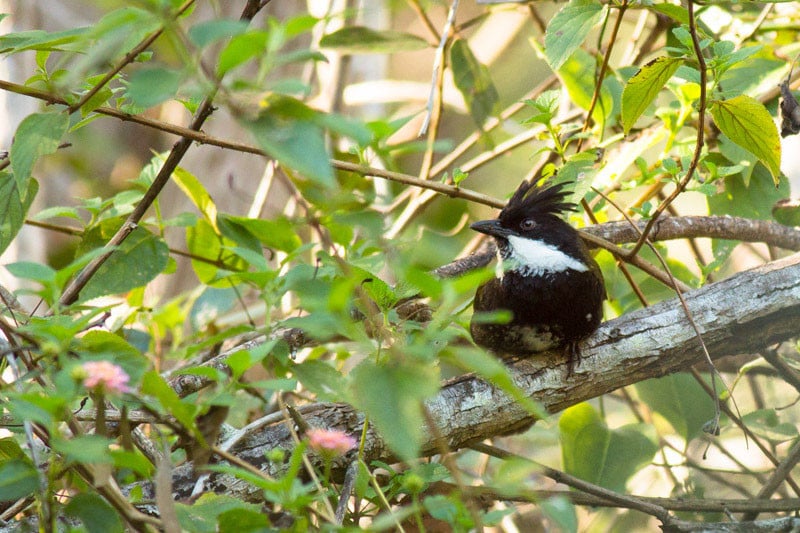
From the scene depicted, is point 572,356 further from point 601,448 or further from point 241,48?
point 241,48

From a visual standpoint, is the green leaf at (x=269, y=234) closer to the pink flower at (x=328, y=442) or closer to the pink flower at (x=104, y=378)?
the pink flower at (x=328, y=442)

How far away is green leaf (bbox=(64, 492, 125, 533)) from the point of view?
147cm

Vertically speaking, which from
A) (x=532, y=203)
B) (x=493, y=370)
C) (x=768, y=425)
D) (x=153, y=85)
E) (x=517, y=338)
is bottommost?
(x=768, y=425)

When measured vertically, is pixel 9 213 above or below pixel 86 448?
above

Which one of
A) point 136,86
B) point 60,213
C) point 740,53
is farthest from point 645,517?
point 136,86

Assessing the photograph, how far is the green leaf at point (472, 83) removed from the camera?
372 centimetres

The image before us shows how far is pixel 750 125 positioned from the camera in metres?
2.40

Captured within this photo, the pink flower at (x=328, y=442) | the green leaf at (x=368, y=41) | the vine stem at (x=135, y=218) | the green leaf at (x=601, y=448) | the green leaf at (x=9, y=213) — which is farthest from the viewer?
the green leaf at (x=368, y=41)

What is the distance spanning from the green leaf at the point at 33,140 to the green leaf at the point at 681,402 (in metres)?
2.42

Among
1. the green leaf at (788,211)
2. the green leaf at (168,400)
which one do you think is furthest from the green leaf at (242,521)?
the green leaf at (788,211)

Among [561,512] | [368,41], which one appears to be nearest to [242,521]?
[561,512]

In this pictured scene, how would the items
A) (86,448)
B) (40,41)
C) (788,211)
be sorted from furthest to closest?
(788,211) → (40,41) → (86,448)

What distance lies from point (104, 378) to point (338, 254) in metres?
0.49

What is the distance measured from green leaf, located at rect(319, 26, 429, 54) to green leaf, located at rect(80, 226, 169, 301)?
1273 millimetres
